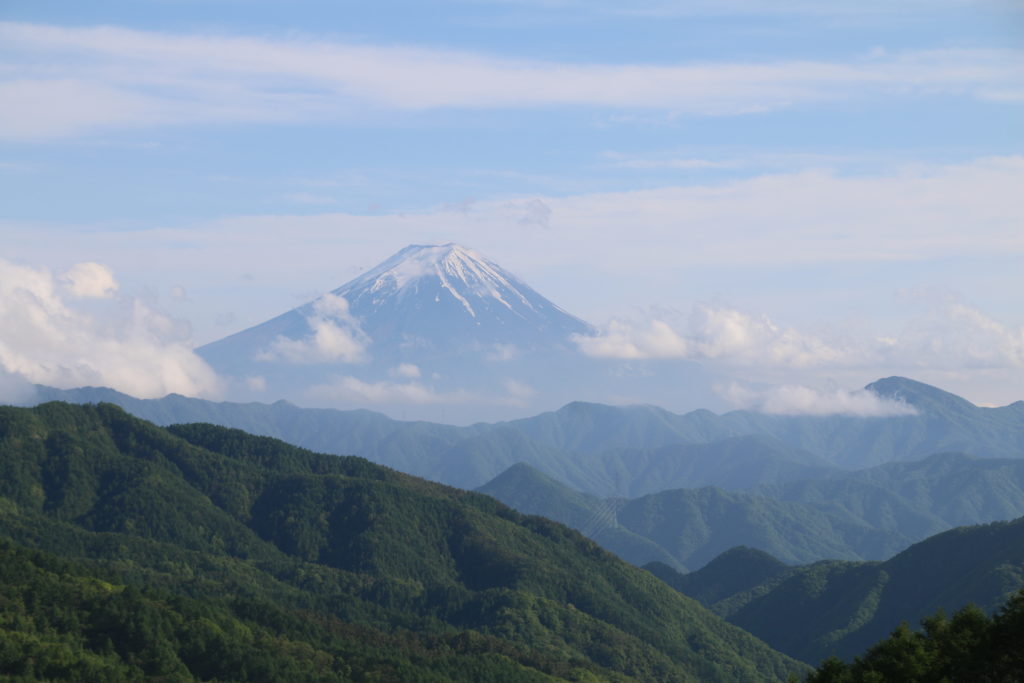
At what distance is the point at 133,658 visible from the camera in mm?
168875

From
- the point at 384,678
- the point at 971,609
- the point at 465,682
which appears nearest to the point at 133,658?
the point at 384,678

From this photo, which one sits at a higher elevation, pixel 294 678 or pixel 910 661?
pixel 910 661

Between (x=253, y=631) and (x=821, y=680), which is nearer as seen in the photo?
(x=821, y=680)

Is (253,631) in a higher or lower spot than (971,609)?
lower

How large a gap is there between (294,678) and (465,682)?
28.9m

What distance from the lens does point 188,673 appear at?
554ft

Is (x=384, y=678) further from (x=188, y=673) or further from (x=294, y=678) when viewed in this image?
(x=188, y=673)

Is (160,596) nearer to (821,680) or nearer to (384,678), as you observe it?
(384,678)

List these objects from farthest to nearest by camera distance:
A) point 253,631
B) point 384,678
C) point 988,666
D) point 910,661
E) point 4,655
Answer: point 253,631
point 384,678
point 4,655
point 910,661
point 988,666

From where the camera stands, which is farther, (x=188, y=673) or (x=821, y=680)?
(x=188, y=673)

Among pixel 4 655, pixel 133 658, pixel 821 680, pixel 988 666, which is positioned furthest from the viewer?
pixel 133 658

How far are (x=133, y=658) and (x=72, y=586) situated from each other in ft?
67.2

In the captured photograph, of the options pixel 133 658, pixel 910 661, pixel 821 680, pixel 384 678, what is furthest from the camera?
pixel 384 678

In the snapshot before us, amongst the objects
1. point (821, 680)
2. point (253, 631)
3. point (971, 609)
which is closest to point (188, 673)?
point (253, 631)
